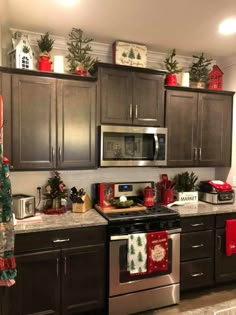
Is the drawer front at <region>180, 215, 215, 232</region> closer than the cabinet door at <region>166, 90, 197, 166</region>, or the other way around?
the drawer front at <region>180, 215, 215, 232</region>

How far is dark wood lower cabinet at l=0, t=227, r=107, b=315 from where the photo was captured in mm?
2166

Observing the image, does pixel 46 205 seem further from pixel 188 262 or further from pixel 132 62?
pixel 132 62

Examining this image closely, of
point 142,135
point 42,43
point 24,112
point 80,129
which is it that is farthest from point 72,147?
point 42,43

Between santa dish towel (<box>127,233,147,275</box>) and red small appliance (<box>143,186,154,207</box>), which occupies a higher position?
red small appliance (<box>143,186,154,207</box>)

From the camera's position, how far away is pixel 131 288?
248 centimetres

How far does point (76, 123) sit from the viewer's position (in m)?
2.65

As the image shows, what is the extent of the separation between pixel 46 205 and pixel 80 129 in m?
0.90

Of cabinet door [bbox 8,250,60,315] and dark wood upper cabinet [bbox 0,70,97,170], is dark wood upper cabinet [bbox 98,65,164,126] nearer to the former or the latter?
dark wood upper cabinet [bbox 0,70,97,170]

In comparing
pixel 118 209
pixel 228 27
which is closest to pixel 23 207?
pixel 118 209

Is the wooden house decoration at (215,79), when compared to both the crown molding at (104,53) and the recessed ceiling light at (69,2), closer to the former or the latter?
the crown molding at (104,53)

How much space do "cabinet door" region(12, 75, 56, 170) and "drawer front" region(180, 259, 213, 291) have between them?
5.90 ft

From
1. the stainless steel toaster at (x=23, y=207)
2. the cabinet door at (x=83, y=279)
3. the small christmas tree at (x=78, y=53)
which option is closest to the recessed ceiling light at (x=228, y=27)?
the small christmas tree at (x=78, y=53)

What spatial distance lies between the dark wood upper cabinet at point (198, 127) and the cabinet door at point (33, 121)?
134cm

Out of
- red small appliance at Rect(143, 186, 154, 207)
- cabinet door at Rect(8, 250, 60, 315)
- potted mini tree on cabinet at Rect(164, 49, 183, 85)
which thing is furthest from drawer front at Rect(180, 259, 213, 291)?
potted mini tree on cabinet at Rect(164, 49, 183, 85)
